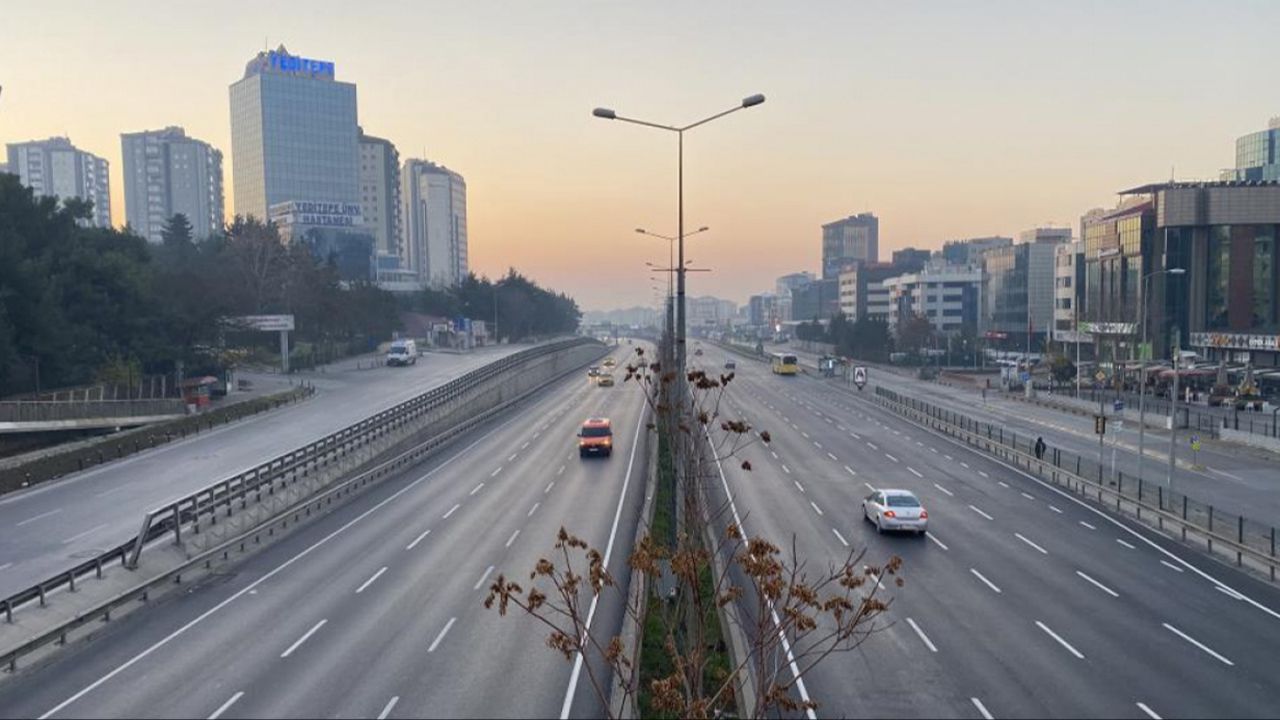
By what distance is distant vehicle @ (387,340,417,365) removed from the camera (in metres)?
99.8

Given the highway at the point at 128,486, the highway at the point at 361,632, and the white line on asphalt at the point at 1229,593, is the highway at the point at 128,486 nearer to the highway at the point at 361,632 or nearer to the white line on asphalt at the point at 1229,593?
the highway at the point at 361,632

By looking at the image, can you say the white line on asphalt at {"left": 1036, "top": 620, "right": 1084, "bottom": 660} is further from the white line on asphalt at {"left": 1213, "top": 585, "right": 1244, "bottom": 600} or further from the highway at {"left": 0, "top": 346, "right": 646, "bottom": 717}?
the highway at {"left": 0, "top": 346, "right": 646, "bottom": 717}

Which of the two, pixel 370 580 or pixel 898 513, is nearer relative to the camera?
pixel 370 580

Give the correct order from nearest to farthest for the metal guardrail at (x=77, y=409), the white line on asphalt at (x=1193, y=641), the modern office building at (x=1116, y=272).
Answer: the white line on asphalt at (x=1193, y=641) → the metal guardrail at (x=77, y=409) → the modern office building at (x=1116, y=272)

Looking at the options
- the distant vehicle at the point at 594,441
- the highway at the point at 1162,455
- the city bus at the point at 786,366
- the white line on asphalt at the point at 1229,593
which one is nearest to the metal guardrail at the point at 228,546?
the distant vehicle at the point at 594,441

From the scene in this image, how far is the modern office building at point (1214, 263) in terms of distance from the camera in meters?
93.1

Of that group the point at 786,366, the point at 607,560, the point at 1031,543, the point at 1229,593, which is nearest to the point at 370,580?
the point at 607,560

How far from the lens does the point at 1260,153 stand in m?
177

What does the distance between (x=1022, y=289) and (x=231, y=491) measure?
167m

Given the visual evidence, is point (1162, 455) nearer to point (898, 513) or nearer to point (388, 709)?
point (898, 513)

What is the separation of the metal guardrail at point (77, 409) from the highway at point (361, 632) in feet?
66.1

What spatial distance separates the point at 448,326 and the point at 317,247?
198 ft

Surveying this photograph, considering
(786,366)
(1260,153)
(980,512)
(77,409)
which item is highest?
(1260,153)

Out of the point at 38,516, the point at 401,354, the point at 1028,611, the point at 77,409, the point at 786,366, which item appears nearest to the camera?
the point at 1028,611
